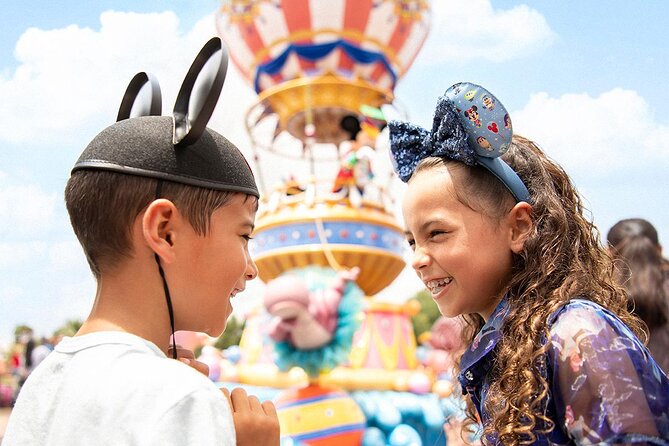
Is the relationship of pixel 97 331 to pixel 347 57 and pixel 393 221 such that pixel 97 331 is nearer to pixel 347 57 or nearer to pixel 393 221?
pixel 393 221

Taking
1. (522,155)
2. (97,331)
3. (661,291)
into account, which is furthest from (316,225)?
(97,331)

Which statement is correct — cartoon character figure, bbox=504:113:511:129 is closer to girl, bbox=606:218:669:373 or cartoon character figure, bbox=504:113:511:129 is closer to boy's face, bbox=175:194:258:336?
boy's face, bbox=175:194:258:336

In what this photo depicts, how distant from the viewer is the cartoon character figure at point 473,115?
1498mm

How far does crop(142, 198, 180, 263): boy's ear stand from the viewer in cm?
111

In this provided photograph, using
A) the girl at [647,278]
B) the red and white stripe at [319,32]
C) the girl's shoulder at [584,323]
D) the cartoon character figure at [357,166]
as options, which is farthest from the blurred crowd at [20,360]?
the girl's shoulder at [584,323]

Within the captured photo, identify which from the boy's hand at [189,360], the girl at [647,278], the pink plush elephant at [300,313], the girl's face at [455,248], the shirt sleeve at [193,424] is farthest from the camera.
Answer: the pink plush elephant at [300,313]

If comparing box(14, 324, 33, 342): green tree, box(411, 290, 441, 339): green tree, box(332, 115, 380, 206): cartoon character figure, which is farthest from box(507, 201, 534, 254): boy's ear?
box(411, 290, 441, 339): green tree

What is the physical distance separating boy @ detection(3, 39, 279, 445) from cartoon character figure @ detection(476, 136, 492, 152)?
503 mm

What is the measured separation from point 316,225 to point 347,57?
2016 mm

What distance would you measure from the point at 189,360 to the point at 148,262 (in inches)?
8.7

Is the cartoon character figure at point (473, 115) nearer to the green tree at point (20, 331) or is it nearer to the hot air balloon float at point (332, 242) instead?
the hot air balloon float at point (332, 242)

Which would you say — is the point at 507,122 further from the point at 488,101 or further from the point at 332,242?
the point at 332,242

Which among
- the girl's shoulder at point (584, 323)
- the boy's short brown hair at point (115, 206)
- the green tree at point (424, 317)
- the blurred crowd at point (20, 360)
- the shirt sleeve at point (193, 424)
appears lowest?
the shirt sleeve at point (193, 424)

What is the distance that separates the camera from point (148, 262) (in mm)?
1135
